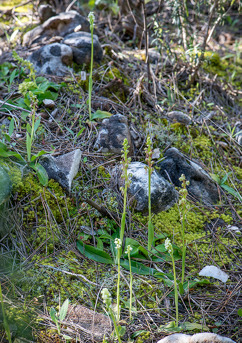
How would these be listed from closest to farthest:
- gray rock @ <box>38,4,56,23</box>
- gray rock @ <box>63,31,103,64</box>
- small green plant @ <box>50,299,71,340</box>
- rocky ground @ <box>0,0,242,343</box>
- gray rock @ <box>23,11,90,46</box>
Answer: small green plant @ <box>50,299,71,340</box>, rocky ground @ <box>0,0,242,343</box>, gray rock @ <box>63,31,103,64</box>, gray rock @ <box>23,11,90,46</box>, gray rock @ <box>38,4,56,23</box>

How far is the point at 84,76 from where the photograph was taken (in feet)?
11.8

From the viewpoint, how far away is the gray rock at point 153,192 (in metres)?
2.67

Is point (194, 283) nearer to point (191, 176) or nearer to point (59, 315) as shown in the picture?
point (59, 315)

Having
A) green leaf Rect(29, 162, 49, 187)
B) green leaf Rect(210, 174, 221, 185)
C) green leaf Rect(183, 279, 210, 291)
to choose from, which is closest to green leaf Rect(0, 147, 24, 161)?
green leaf Rect(29, 162, 49, 187)

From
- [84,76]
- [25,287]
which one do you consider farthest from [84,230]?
[84,76]

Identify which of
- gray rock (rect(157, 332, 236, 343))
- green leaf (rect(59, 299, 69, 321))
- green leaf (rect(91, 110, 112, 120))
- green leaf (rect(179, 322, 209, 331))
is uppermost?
green leaf (rect(91, 110, 112, 120))

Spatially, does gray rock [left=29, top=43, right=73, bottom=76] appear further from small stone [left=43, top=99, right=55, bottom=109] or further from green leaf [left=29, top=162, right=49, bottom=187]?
green leaf [left=29, top=162, right=49, bottom=187]

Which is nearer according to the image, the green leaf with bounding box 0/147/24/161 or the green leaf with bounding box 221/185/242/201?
the green leaf with bounding box 0/147/24/161

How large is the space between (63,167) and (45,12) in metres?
3.18

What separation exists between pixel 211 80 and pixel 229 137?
1.21 metres

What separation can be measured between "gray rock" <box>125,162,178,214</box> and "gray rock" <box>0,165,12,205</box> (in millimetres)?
994

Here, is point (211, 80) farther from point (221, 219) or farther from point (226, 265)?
point (226, 265)

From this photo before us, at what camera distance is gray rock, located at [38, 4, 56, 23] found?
4641 millimetres

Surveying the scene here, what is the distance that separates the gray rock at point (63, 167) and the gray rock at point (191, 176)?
2.87ft
